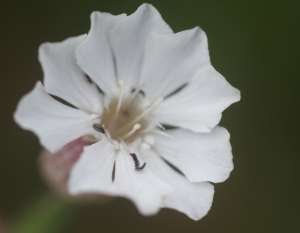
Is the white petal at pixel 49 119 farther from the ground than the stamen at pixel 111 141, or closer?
farther from the ground

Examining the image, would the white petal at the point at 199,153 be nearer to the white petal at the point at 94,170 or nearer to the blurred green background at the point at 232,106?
the white petal at the point at 94,170

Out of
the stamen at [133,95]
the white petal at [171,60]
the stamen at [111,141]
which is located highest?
the white petal at [171,60]

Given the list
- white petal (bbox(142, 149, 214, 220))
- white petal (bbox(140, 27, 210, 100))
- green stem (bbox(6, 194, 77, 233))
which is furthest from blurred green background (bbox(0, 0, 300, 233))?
white petal (bbox(142, 149, 214, 220))

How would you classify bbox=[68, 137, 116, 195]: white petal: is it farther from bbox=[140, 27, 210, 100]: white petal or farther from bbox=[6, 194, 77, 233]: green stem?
bbox=[6, 194, 77, 233]: green stem

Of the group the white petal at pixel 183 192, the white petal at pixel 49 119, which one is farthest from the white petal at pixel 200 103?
the white petal at pixel 49 119

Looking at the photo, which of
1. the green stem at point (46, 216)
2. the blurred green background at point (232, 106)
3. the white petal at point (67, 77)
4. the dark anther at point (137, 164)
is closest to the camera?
the white petal at point (67, 77)

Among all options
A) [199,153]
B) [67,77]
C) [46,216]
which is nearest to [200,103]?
[199,153]

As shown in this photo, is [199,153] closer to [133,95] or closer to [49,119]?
[133,95]
